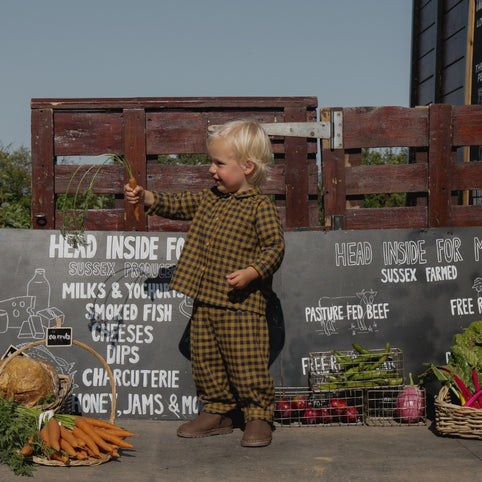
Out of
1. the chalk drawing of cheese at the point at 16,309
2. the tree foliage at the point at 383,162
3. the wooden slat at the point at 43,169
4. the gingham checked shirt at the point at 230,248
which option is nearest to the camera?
the gingham checked shirt at the point at 230,248

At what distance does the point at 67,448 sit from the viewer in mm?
4172

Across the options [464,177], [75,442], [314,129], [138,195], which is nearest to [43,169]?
[138,195]

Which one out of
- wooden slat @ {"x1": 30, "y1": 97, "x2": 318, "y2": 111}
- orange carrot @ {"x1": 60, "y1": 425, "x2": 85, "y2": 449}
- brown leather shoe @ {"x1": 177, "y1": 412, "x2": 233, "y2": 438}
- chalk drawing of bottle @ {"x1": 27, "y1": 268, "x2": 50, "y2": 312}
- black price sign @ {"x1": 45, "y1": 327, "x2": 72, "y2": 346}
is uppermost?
wooden slat @ {"x1": 30, "y1": 97, "x2": 318, "y2": 111}

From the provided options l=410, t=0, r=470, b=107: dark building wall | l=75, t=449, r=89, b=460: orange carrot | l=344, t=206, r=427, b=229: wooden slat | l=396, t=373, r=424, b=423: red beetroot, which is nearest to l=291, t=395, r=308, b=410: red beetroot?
l=396, t=373, r=424, b=423: red beetroot

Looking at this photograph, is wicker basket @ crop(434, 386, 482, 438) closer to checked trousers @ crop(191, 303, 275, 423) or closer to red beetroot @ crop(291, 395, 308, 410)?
red beetroot @ crop(291, 395, 308, 410)

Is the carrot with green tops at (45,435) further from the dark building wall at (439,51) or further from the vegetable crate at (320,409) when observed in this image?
the dark building wall at (439,51)

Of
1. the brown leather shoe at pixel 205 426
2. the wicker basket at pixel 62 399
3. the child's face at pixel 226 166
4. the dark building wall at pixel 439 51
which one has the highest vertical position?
the dark building wall at pixel 439 51

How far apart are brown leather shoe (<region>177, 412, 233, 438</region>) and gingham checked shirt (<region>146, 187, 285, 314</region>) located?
82 centimetres

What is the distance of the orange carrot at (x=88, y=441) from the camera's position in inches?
166

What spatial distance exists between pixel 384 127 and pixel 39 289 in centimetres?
309

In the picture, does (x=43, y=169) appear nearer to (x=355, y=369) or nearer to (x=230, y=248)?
(x=230, y=248)

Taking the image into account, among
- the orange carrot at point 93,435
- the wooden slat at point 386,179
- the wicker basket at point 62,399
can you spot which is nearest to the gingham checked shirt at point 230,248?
the wicker basket at point 62,399

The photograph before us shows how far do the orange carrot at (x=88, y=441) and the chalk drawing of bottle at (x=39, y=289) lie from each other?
5.24 ft

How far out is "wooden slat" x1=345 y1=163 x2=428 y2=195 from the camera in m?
6.21
